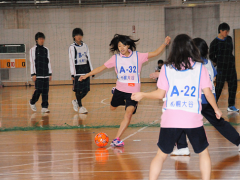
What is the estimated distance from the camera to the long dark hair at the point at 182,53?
2.25 meters

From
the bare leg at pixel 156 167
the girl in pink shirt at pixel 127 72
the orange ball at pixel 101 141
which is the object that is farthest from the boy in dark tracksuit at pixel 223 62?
the bare leg at pixel 156 167

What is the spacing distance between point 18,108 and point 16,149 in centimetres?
407

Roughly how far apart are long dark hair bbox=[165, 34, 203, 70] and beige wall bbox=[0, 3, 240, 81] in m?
12.4

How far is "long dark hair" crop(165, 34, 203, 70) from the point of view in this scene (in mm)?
2252

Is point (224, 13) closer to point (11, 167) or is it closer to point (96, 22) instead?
point (96, 22)

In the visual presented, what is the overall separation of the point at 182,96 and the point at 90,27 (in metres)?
13.1

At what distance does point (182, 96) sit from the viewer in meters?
2.25

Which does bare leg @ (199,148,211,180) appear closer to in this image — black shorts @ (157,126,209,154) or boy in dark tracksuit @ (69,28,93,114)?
black shorts @ (157,126,209,154)

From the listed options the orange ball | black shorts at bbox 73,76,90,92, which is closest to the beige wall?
black shorts at bbox 73,76,90,92

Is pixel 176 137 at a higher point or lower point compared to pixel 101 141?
higher

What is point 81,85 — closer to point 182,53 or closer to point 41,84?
point 41,84

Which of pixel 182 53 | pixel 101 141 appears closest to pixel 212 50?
pixel 101 141

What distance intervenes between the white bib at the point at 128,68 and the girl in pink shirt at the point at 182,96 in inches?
68.3

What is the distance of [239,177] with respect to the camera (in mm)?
2775
